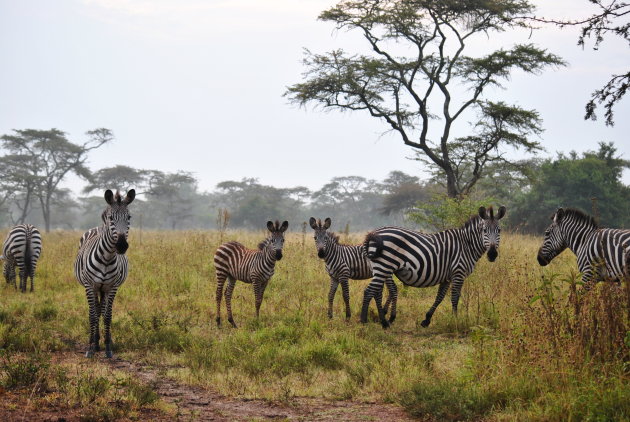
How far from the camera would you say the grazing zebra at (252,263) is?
31.3 feet

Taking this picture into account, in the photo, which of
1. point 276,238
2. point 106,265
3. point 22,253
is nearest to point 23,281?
point 22,253

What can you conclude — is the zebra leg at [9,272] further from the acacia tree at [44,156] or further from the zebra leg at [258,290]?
the acacia tree at [44,156]

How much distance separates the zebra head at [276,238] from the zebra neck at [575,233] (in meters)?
4.37

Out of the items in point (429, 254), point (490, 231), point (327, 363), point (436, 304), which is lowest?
point (327, 363)

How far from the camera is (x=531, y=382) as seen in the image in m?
5.30

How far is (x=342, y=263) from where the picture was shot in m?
9.98

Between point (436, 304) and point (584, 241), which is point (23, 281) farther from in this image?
point (584, 241)

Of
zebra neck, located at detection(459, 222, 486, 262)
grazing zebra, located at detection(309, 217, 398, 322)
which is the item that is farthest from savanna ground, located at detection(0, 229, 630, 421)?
zebra neck, located at detection(459, 222, 486, 262)

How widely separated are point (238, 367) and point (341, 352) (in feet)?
4.61

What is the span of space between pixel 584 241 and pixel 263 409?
577 cm

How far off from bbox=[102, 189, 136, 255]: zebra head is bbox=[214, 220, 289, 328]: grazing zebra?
8.50 ft

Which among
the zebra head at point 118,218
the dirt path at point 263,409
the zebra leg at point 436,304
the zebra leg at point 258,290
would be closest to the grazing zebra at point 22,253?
the zebra leg at point 258,290

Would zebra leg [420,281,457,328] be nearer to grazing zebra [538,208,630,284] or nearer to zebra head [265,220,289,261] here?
grazing zebra [538,208,630,284]

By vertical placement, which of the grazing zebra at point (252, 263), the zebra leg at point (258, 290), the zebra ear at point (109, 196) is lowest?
the zebra leg at point (258, 290)
